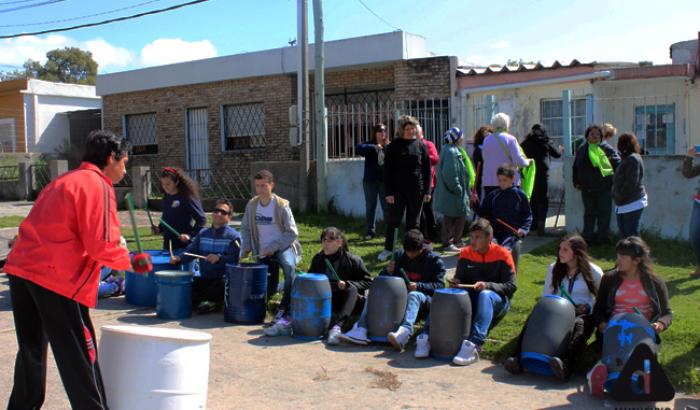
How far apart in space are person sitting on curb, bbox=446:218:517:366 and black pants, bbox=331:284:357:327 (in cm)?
104

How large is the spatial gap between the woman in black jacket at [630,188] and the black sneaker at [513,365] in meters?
3.81

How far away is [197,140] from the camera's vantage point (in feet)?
70.5

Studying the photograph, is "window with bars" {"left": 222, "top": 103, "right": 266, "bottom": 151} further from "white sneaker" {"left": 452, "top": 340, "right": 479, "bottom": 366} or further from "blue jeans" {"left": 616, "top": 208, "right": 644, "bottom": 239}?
"white sneaker" {"left": 452, "top": 340, "right": 479, "bottom": 366}

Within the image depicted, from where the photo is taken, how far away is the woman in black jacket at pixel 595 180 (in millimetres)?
9641

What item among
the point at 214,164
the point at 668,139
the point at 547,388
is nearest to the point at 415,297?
the point at 547,388

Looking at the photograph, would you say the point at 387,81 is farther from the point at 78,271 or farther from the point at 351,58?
the point at 78,271

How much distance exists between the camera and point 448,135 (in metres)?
9.38

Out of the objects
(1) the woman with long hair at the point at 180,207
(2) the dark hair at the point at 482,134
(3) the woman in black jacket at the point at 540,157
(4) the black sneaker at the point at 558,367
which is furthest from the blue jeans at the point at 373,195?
(4) the black sneaker at the point at 558,367

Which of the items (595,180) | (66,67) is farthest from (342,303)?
(66,67)

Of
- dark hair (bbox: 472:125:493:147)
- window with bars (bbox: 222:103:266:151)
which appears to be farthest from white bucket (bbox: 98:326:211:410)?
window with bars (bbox: 222:103:266:151)

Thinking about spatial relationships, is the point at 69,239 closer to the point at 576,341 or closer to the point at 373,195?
the point at 576,341

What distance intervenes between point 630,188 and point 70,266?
6.75 meters

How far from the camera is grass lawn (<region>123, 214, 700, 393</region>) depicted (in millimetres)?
5410

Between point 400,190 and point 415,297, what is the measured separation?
8.99 ft
